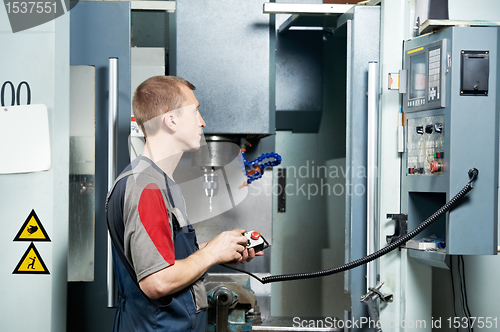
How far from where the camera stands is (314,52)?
212 centimetres

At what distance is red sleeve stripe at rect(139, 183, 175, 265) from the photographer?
3.11 feet

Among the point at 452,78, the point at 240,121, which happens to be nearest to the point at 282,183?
the point at 240,121

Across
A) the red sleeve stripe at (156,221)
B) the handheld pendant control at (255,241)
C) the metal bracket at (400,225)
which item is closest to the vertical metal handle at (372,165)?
the metal bracket at (400,225)

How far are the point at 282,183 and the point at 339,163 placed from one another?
15.5 inches

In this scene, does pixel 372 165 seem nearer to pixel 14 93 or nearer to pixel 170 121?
pixel 170 121

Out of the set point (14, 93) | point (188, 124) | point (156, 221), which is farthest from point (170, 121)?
point (14, 93)

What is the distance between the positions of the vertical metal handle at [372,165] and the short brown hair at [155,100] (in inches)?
27.1

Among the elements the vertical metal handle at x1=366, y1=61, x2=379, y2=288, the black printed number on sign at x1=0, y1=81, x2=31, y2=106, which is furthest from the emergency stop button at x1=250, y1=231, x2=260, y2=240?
the black printed number on sign at x1=0, y1=81, x2=31, y2=106

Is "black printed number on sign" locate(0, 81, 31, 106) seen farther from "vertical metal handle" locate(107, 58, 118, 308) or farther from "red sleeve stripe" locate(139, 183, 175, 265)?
"red sleeve stripe" locate(139, 183, 175, 265)

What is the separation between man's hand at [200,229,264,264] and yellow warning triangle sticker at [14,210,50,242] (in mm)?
586

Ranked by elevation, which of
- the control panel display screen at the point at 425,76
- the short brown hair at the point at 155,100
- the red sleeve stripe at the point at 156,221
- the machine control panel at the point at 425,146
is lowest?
the red sleeve stripe at the point at 156,221

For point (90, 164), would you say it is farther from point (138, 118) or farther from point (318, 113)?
point (318, 113)

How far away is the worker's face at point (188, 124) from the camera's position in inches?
45.1

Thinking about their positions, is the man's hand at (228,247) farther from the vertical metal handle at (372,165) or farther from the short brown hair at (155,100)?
the vertical metal handle at (372,165)
